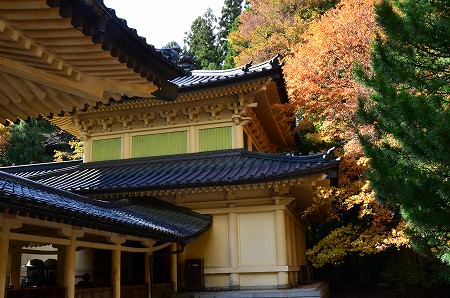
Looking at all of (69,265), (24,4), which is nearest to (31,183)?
(69,265)

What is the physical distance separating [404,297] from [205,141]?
9.95 m

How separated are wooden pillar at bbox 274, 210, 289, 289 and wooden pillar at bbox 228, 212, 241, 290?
105cm

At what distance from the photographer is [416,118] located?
5457 mm

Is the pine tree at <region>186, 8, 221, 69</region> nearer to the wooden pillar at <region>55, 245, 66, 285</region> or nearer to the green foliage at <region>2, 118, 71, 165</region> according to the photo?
the green foliage at <region>2, 118, 71, 165</region>

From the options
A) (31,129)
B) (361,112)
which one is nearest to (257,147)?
(361,112)

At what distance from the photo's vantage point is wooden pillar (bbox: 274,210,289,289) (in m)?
10.7

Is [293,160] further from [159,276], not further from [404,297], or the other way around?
[404,297]

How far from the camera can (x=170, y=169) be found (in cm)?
1234

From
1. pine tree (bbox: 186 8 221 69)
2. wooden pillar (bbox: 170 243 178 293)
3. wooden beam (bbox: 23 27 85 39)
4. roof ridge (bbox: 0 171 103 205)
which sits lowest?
wooden pillar (bbox: 170 243 178 293)

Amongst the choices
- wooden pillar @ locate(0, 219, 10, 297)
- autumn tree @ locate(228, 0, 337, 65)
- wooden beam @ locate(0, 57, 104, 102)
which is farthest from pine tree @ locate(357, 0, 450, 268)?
autumn tree @ locate(228, 0, 337, 65)

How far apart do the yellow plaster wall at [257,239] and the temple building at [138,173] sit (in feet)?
0.09

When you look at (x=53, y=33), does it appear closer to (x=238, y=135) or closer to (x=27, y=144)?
(x=238, y=135)

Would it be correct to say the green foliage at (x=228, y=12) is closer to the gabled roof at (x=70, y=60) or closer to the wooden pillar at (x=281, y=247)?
the wooden pillar at (x=281, y=247)

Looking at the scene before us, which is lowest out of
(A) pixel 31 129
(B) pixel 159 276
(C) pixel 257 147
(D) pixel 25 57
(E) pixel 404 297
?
(E) pixel 404 297
